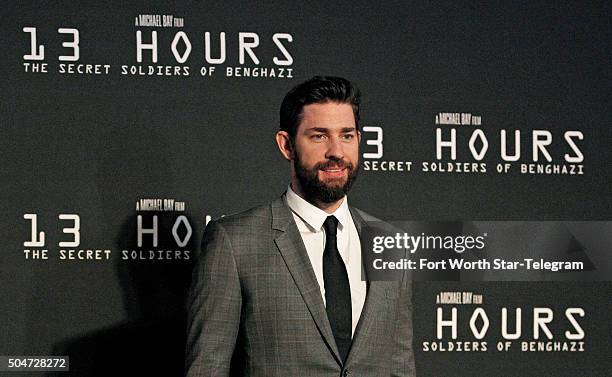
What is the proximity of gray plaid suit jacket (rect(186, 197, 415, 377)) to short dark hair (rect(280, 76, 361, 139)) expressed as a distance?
0.91 feet

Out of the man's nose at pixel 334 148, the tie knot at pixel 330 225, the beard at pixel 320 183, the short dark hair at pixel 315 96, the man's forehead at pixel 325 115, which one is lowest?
the tie knot at pixel 330 225

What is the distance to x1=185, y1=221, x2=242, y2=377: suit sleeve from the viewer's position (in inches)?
73.5

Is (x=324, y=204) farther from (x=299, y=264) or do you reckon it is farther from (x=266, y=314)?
(x=266, y=314)

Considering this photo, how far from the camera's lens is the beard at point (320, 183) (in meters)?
2.01

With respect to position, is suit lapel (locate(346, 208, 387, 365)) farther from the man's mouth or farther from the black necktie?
the man's mouth

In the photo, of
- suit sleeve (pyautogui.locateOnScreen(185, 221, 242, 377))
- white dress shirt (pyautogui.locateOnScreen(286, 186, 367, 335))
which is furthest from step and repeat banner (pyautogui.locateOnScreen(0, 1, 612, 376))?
suit sleeve (pyautogui.locateOnScreen(185, 221, 242, 377))

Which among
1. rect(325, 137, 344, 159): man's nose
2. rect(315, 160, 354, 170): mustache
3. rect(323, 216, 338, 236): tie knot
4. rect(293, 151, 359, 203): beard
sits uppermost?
rect(325, 137, 344, 159): man's nose

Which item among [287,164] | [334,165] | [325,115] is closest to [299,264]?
[334,165]

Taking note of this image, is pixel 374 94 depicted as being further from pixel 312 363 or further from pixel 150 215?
pixel 312 363

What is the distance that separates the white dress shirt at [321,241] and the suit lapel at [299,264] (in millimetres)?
27

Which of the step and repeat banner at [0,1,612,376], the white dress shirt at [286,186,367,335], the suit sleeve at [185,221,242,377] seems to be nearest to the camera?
the suit sleeve at [185,221,242,377]

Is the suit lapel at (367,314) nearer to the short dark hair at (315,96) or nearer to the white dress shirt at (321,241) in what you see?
the white dress shirt at (321,241)

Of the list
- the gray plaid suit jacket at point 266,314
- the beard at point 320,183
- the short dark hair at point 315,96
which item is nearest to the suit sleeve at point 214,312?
the gray plaid suit jacket at point 266,314

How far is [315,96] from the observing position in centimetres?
204
